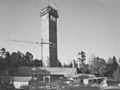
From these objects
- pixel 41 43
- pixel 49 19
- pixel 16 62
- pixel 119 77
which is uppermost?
pixel 49 19

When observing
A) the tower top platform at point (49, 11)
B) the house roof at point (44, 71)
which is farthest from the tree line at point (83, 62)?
the tower top platform at point (49, 11)

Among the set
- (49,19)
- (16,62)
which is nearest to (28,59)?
(16,62)

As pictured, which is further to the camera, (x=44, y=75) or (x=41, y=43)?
(x=41, y=43)

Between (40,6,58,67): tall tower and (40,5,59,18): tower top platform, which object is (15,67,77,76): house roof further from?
(40,5,59,18): tower top platform

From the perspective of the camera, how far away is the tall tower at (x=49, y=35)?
11167cm

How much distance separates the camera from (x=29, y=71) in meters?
72.5

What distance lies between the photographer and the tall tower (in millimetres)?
111669

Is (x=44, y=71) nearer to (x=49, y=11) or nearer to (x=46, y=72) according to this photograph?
(x=46, y=72)

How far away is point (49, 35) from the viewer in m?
117

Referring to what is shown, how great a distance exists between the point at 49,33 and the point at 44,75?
4707cm

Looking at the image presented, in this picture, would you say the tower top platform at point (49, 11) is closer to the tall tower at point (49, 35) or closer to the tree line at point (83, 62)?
the tall tower at point (49, 35)

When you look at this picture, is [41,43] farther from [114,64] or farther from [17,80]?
[17,80]

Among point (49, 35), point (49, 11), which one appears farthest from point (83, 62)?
point (49, 11)

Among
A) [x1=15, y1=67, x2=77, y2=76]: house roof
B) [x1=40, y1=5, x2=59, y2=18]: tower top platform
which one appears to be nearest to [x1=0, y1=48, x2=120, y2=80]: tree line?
[x1=15, y1=67, x2=77, y2=76]: house roof
